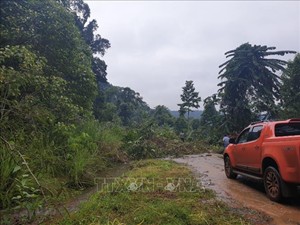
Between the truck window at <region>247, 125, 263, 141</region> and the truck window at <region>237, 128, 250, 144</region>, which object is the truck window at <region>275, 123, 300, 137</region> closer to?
the truck window at <region>247, 125, 263, 141</region>

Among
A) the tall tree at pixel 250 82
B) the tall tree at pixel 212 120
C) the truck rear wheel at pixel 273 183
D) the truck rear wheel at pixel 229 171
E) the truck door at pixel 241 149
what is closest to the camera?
the truck rear wheel at pixel 273 183

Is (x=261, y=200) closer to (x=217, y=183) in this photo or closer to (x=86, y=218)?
(x=217, y=183)

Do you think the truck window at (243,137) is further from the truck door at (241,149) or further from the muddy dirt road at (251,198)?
the muddy dirt road at (251,198)

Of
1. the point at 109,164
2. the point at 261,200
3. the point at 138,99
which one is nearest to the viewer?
the point at 261,200

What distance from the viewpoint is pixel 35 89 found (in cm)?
957

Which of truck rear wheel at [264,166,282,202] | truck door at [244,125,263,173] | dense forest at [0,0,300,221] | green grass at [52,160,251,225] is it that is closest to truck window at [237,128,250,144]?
truck door at [244,125,263,173]

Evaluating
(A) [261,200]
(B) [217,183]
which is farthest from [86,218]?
(B) [217,183]

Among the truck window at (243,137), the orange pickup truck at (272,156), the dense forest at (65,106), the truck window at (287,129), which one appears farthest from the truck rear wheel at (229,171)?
the dense forest at (65,106)

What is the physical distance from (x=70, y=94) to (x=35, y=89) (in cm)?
364

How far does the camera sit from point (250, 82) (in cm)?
1883

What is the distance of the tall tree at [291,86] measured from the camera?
1863 centimetres

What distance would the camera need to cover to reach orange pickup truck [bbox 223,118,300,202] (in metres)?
5.73

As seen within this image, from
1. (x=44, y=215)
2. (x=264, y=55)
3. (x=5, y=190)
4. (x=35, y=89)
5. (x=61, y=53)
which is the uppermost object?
(x=264, y=55)

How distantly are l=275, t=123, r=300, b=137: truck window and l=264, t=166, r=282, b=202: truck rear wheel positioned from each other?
0.97m
